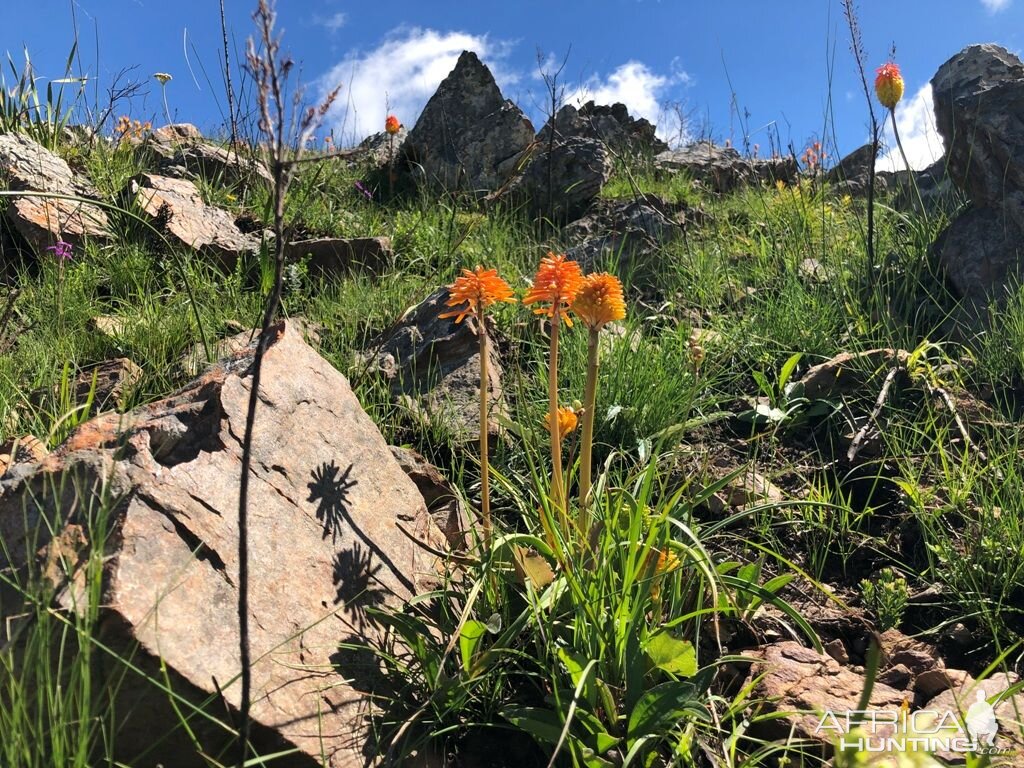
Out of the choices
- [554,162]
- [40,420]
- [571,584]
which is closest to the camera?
[571,584]

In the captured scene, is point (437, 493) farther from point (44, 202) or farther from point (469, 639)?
point (44, 202)

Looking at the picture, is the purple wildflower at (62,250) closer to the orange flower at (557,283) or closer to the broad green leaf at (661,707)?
the orange flower at (557,283)

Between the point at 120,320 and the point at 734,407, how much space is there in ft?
8.86

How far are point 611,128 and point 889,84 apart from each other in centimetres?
426

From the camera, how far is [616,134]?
7.35 meters

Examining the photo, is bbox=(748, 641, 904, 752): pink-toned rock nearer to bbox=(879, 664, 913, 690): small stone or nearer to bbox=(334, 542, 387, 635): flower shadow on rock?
bbox=(879, 664, 913, 690): small stone

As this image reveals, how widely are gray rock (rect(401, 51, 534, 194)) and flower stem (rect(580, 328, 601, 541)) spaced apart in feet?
16.5

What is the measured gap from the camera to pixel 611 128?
7.39 m

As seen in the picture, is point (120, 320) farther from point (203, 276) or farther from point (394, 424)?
point (394, 424)

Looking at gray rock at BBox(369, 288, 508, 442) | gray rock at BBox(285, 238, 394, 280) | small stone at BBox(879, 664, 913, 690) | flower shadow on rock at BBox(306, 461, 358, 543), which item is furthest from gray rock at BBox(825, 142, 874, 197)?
flower shadow on rock at BBox(306, 461, 358, 543)

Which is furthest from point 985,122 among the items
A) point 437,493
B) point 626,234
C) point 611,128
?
point 611,128

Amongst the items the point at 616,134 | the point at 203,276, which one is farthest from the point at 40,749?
the point at 616,134

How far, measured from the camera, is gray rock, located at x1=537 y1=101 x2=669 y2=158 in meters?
6.73

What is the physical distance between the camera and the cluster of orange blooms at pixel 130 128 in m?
6.16
